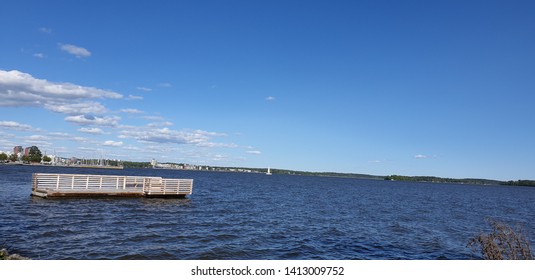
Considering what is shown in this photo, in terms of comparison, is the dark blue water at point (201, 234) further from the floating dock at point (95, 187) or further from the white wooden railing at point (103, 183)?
the white wooden railing at point (103, 183)

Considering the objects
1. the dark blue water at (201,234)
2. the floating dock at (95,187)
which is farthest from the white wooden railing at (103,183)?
the dark blue water at (201,234)

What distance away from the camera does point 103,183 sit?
38531 millimetres

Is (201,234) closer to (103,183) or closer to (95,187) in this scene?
(103,183)

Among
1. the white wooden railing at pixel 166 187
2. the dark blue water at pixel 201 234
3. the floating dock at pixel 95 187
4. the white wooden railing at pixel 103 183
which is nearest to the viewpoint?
the dark blue water at pixel 201 234

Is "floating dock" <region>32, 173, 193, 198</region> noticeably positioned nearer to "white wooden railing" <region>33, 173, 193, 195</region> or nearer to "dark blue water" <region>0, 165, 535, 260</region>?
"white wooden railing" <region>33, 173, 193, 195</region>

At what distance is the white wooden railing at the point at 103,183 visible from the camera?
36000 millimetres

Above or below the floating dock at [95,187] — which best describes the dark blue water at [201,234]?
below

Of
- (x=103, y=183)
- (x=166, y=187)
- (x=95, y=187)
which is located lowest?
(x=95, y=187)

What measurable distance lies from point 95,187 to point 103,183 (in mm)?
931

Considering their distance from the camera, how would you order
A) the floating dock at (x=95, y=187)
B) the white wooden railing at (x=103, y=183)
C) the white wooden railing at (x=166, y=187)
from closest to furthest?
the floating dock at (x=95, y=187)
the white wooden railing at (x=103, y=183)
the white wooden railing at (x=166, y=187)

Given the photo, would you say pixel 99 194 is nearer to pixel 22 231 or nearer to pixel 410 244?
pixel 22 231

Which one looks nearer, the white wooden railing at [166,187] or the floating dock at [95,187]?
the floating dock at [95,187]

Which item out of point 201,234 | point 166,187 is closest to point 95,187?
point 166,187
